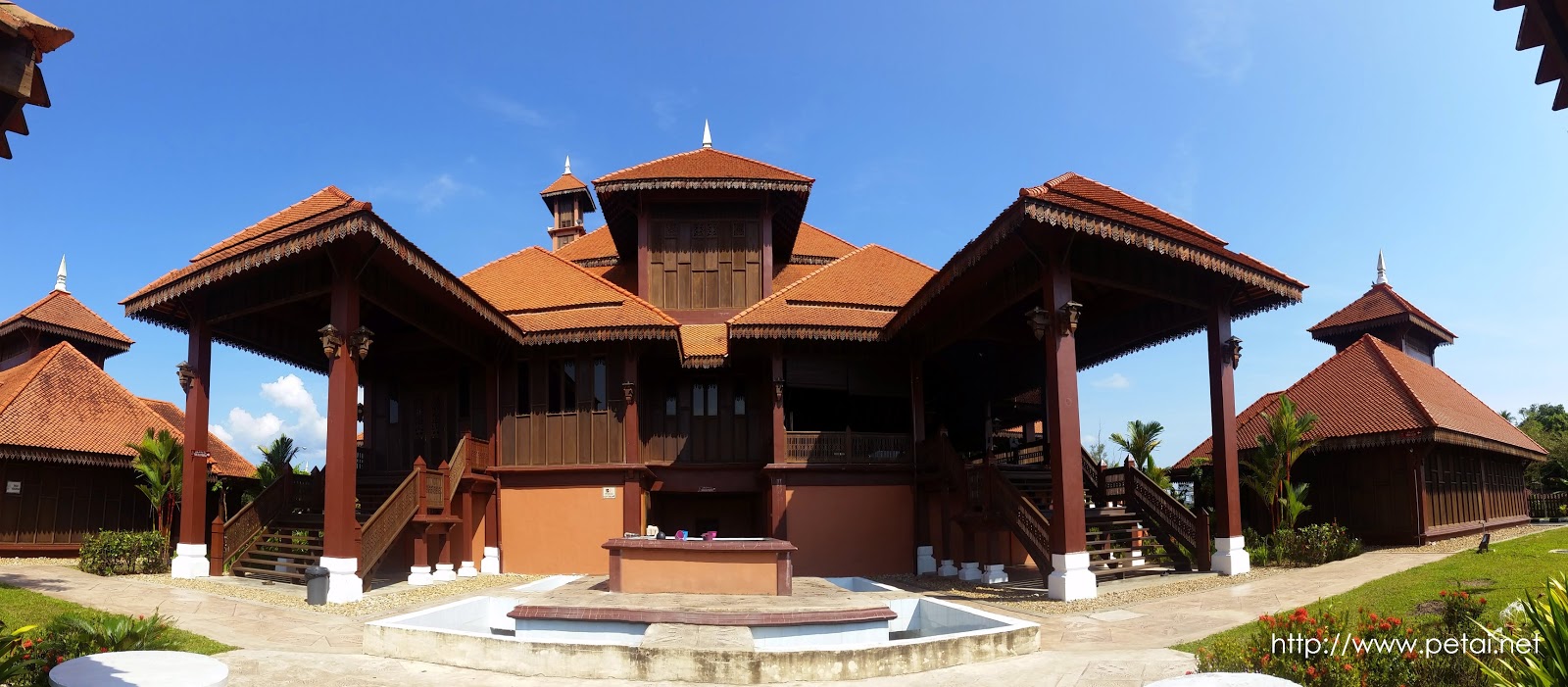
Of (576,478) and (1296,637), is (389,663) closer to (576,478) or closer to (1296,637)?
(1296,637)

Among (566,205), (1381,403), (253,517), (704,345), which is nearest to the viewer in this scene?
(253,517)

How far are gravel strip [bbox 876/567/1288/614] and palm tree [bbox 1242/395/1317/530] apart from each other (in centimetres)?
197

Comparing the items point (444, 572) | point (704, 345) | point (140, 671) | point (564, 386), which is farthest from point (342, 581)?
point (704, 345)

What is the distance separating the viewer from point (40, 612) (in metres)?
12.4

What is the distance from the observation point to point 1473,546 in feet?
59.9

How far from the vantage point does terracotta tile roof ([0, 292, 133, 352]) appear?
2744 cm

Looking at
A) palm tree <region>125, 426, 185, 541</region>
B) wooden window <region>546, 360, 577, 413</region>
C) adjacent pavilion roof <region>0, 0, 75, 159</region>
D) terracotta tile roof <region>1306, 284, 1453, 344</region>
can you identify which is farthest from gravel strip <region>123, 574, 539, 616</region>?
terracotta tile roof <region>1306, 284, 1453, 344</region>

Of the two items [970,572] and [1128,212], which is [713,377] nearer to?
[970,572]

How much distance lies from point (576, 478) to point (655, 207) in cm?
731

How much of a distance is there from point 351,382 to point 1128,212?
43.3 feet

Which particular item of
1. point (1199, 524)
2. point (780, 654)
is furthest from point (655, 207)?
point (780, 654)

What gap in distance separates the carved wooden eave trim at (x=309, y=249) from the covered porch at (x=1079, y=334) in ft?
28.5

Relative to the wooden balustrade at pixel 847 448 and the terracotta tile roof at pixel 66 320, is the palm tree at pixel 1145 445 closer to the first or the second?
the wooden balustrade at pixel 847 448

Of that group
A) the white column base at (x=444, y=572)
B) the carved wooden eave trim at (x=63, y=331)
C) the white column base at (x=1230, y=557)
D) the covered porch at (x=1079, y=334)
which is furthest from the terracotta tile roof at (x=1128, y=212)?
the carved wooden eave trim at (x=63, y=331)
